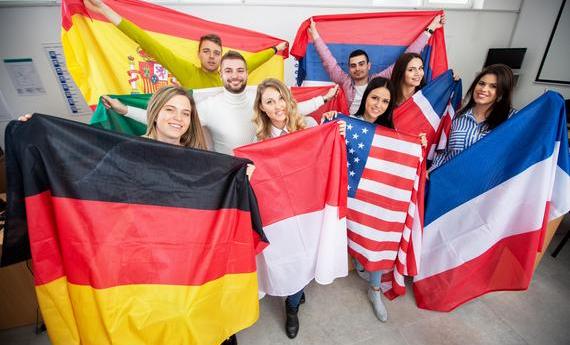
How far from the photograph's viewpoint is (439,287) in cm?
192

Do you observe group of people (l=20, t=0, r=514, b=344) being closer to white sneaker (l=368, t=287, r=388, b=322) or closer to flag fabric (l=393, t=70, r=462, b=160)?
Answer: white sneaker (l=368, t=287, r=388, b=322)

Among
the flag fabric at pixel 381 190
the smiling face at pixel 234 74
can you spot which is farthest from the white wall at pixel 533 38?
the smiling face at pixel 234 74

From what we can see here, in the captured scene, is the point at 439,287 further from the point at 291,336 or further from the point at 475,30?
the point at 475,30

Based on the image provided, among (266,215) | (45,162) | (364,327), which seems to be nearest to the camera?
(45,162)

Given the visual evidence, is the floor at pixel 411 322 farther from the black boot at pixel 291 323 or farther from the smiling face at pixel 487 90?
the smiling face at pixel 487 90

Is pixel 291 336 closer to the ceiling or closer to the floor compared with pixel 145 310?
closer to the floor

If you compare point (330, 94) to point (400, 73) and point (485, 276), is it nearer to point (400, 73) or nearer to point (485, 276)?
point (400, 73)

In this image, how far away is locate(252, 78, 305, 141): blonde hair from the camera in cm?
167

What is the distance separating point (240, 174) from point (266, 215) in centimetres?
40

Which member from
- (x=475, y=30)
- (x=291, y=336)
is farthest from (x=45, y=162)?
(x=475, y=30)

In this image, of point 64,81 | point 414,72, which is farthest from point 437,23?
point 64,81

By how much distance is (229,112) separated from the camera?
1.88 m

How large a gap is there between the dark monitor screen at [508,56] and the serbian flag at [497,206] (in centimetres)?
364

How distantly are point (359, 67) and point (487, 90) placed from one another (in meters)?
0.97
